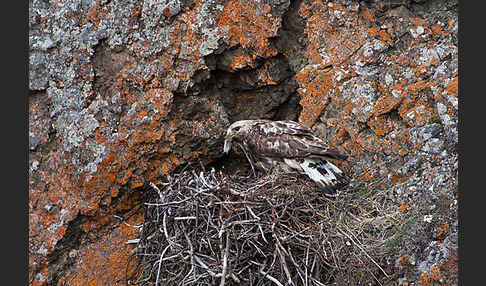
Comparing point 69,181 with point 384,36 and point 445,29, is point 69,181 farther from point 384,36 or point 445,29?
point 445,29

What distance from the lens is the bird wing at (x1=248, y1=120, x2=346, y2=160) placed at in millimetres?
5551

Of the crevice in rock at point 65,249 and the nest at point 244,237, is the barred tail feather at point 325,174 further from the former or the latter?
the crevice in rock at point 65,249

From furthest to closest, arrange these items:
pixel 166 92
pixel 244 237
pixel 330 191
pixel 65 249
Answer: pixel 166 92 < pixel 65 249 < pixel 330 191 < pixel 244 237

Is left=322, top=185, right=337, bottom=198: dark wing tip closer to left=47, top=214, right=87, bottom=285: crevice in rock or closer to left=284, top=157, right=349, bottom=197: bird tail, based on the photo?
left=284, top=157, right=349, bottom=197: bird tail

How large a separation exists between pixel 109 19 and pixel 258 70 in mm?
1562

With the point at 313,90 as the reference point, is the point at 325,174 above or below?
below

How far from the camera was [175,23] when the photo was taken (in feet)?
18.7

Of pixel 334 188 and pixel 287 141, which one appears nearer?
pixel 334 188

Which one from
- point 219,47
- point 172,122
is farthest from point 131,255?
point 219,47

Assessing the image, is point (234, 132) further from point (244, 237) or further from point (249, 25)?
point (244, 237)

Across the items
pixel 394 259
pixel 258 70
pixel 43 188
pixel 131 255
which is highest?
pixel 258 70

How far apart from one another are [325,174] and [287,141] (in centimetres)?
51

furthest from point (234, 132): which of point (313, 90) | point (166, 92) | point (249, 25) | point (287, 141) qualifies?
point (249, 25)

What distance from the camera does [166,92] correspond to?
5648 mm
